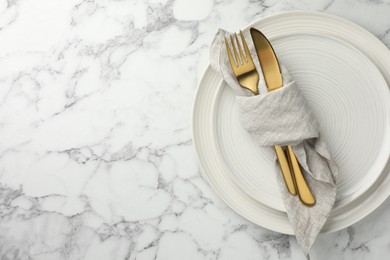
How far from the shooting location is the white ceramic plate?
0.82 metres

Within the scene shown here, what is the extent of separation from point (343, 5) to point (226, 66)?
24cm

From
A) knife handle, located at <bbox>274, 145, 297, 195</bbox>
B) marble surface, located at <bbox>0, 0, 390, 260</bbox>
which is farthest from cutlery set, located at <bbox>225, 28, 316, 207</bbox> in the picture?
marble surface, located at <bbox>0, 0, 390, 260</bbox>

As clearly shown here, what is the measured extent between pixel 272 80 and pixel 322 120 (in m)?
0.11

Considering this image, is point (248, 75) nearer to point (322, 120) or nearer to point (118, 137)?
point (322, 120)

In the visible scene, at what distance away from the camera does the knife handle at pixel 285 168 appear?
2.64 ft

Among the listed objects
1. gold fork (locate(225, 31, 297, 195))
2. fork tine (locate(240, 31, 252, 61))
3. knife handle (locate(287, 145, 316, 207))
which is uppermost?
fork tine (locate(240, 31, 252, 61))

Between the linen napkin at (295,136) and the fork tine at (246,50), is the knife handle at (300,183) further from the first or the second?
the fork tine at (246,50)

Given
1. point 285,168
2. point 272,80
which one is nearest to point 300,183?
point 285,168

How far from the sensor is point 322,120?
2.74ft

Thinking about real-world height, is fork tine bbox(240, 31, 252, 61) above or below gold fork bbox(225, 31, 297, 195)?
above

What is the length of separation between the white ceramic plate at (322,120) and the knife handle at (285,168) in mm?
39

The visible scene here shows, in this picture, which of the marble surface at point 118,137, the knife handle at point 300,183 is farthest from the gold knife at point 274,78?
the marble surface at point 118,137

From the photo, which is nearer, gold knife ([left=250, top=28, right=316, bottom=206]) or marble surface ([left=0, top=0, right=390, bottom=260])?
gold knife ([left=250, top=28, right=316, bottom=206])

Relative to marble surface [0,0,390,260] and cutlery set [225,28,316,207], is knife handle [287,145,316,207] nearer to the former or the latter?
cutlery set [225,28,316,207]
